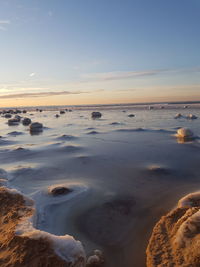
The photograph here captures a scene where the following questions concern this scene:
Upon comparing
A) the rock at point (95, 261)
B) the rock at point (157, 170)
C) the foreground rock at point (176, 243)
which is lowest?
the rock at point (95, 261)

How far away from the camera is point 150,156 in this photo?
637 cm

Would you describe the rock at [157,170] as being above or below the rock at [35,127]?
below

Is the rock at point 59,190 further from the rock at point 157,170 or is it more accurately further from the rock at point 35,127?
the rock at point 35,127

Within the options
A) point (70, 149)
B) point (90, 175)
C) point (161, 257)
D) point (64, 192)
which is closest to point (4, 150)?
point (70, 149)

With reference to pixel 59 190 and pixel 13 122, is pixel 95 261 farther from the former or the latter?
pixel 13 122

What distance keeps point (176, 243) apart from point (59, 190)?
88.4 inches

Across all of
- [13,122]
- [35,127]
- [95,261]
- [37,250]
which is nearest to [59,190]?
[95,261]

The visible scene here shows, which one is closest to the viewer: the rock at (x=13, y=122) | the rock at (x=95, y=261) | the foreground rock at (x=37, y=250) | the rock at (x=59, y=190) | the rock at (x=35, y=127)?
the foreground rock at (x=37, y=250)

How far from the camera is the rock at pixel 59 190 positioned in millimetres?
3843

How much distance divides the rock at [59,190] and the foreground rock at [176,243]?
1823mm

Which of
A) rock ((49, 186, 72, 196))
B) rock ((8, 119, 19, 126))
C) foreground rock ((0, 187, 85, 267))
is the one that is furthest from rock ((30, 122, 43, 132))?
foreground rock ((0, 187, 85, 267))

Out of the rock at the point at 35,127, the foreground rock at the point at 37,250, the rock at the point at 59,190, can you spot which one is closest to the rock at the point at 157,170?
the rock at the point at 59,190

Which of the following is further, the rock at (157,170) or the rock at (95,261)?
the rock at (157,170)

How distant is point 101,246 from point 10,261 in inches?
39.8
